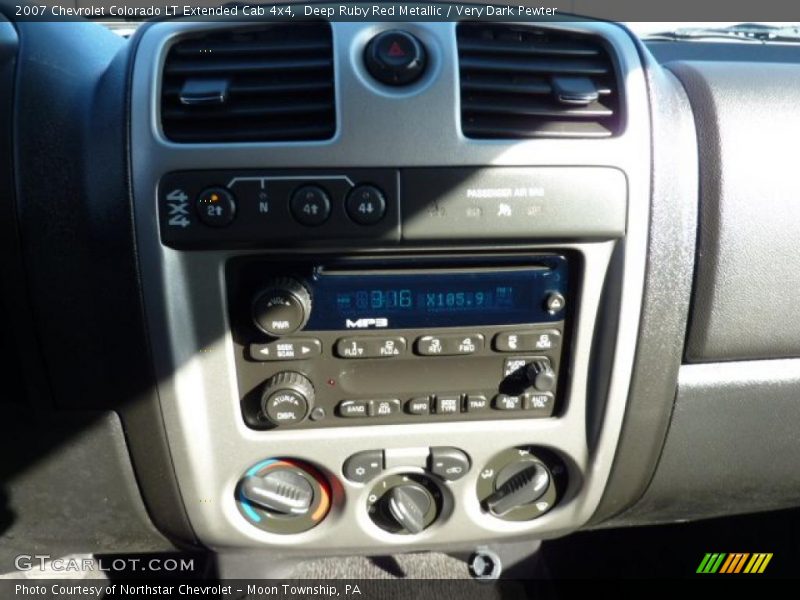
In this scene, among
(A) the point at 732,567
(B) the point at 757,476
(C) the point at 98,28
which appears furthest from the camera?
(A) the point at 732,567

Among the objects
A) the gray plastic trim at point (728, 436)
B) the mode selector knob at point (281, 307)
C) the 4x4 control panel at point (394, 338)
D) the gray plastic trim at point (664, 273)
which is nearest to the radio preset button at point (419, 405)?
the 4x4 control panel at point (394, 338)

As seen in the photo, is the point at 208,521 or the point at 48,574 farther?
the point at 48,574

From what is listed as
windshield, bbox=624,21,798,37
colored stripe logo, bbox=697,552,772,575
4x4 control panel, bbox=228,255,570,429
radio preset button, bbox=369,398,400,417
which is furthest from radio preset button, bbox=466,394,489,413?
colored stripe logo, bbox=697,552,772,575

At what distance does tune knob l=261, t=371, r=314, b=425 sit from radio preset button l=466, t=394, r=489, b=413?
0.85 feet

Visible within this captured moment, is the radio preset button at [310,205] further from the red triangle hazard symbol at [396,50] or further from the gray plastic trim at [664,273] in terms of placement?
the gray plastic trim at [664,273]

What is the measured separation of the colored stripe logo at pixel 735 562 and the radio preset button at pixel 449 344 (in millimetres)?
1143

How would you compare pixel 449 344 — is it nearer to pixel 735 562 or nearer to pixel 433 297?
pixel 433 297

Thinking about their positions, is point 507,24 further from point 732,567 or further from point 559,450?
point 732,567

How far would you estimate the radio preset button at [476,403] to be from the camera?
1.25 metres

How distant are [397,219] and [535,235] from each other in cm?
21

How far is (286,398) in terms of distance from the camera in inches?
46.7

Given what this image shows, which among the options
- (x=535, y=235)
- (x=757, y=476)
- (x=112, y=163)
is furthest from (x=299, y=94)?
(x=757, y=476)

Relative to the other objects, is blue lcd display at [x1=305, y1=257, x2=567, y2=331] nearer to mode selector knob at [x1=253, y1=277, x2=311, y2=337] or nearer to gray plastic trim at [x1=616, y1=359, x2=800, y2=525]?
mode selector knob at [x1=253, y1=277, x2=311, y2=337]

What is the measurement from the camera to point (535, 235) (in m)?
1.13
